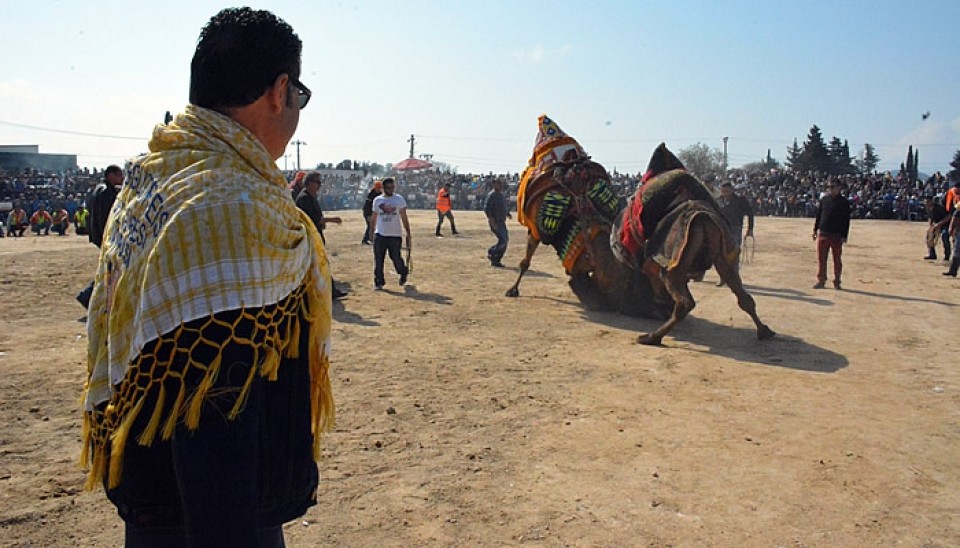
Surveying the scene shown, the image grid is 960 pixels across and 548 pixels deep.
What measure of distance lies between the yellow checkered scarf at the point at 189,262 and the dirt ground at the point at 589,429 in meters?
2.31

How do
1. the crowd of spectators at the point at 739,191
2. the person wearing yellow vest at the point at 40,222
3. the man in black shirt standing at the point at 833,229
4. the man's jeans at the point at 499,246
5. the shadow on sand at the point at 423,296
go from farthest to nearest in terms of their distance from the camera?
the crowd of spectators at the point at 739,191, the person wearing yellow vest at the point at 40,222, the man's jeans at the point at 499,246, the man in black shirt standing at the point at 833,229, the shadow on sand at the point at 423,296

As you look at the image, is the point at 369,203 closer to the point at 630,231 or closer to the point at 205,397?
the point at 630,231

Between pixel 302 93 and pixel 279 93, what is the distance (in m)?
0.11

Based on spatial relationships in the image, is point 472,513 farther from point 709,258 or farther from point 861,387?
point 709,258

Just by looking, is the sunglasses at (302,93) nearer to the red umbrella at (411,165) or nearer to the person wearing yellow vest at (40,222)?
the person wearing yellow vest at (40,222)

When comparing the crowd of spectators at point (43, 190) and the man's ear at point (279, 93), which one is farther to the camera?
the crowd of spectators at point (43, 190)

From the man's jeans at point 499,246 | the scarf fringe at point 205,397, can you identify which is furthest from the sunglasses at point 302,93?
the man's jeans at point 499,246

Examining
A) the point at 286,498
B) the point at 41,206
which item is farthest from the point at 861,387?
the point at 41,206

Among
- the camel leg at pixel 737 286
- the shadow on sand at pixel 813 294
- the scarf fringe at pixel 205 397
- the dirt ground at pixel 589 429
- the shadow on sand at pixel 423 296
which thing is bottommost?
the dirt ground at pixel 589 429

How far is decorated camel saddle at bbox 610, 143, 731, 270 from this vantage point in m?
8.41

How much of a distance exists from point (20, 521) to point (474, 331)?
549 centimetres

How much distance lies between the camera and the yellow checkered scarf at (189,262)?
1596 millimetres

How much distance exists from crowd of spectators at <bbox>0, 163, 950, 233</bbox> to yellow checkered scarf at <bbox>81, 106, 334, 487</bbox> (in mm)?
22236

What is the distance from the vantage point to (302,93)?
1948mm
